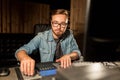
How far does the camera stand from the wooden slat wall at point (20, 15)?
291cm

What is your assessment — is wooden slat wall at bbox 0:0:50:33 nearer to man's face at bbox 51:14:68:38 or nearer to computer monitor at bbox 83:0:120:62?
man's face at bbox 51:14:68:38

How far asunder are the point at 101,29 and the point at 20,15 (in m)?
2.48

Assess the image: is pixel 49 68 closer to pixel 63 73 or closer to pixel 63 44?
pixel 63 73

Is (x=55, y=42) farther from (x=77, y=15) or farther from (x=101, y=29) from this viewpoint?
(x=77, y=15)

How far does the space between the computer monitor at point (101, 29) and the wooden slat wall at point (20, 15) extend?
2431 millimetres

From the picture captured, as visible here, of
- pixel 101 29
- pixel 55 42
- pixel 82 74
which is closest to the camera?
pixel 101 29

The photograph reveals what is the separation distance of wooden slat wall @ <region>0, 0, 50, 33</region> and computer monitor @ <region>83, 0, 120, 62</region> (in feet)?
7.98

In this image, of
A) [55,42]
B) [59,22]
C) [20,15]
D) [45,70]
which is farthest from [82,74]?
[20,15]

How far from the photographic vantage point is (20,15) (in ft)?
9.90

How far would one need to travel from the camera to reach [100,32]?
28.8 inches

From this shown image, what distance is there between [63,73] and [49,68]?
104mm

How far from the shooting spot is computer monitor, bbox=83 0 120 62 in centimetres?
70

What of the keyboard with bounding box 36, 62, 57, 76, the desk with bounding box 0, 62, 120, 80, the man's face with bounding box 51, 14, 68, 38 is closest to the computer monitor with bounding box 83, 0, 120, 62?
the desk with bounding box 0, 62, 120, 80

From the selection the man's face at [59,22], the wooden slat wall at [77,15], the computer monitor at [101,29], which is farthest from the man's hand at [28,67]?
the wooden slat wall at [77,15]
